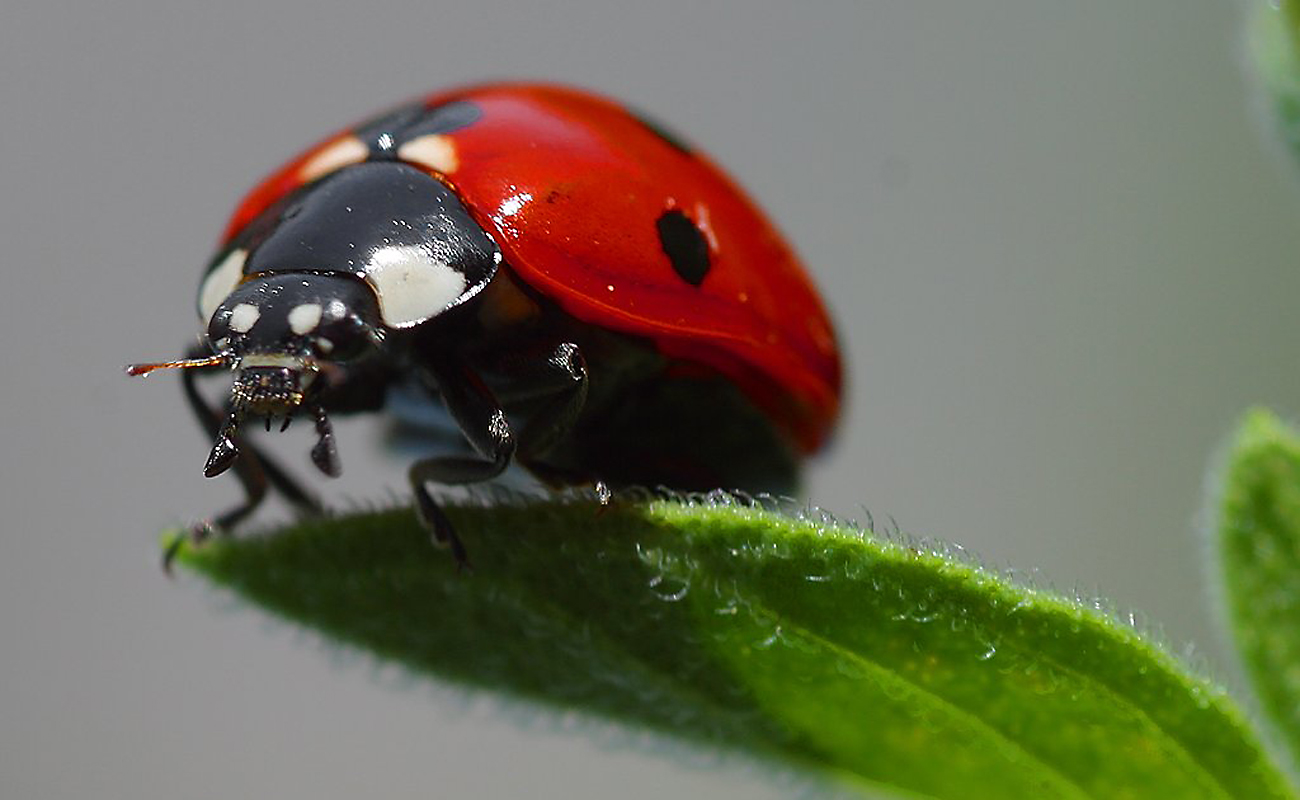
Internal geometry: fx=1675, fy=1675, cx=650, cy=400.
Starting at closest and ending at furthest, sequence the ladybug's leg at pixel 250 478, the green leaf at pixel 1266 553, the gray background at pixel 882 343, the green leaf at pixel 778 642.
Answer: the green leaf at pixel 778 642, the green leaf at pixel 1266 553, the ladybug's leg at pixel 250 478, the gray background at pixel 882 343

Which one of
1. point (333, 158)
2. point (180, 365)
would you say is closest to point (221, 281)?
point (180, 365)

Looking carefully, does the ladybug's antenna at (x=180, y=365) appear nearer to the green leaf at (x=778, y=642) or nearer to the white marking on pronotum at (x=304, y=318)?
the white marking on pronotum at (x=304, y=318)

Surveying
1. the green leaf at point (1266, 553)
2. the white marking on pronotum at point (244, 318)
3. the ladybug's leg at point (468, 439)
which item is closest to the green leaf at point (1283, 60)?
the green leaf at point (1266, 553)

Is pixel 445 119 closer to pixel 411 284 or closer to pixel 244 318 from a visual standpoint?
pixel 411 284

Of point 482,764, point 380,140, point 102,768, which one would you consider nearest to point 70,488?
point 102,768

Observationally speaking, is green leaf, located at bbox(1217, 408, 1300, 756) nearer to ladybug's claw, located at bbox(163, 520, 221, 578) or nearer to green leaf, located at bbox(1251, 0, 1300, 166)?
green leaf, located at bbox(1251, 0, 1300, 166)

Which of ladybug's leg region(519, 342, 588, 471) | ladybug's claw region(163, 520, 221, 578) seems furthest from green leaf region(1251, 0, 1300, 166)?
ladybug's claw region(163, 520, 221, 578)

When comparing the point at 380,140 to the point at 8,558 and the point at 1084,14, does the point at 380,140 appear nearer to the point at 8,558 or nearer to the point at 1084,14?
the point at 8,558
